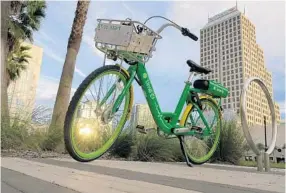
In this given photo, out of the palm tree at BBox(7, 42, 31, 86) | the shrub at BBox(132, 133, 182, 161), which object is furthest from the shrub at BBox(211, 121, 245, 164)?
the palm tree at BBox(7, 42, 31, 86)

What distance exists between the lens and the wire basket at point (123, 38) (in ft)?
7.04

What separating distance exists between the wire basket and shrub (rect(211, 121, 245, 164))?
370 cm

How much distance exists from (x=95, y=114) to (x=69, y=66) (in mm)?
5382

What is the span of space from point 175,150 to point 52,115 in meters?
3.12

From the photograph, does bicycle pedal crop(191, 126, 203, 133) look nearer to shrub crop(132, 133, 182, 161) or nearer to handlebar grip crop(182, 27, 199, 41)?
handlebar grip crop(182, 27, 199, 41)

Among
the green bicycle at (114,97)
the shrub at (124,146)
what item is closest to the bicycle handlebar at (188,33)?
the green bicycle at (114,97)

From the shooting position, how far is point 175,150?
540cm

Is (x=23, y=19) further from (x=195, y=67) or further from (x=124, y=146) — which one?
(x=195, y=67)

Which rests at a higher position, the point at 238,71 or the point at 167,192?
the point at 238,71

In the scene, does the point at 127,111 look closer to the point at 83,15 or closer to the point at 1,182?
the point at 1,182

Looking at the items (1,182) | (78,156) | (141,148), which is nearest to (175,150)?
(141,148)

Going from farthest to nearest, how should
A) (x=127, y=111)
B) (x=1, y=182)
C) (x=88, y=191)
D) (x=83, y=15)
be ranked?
(x=83, y=15) → (x=127, y=111) → (x=1, y=182) → (x=88, y=191)

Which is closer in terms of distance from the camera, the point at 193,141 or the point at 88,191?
the point at 88,191

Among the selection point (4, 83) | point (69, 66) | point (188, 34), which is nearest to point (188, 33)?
point (188, 34)
